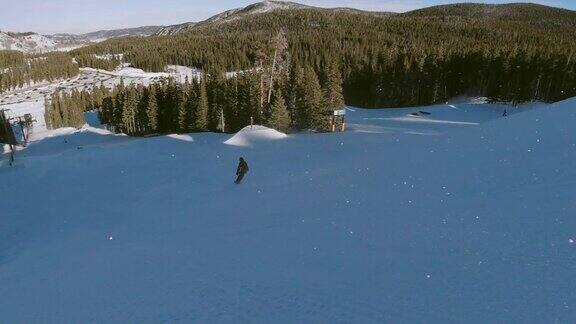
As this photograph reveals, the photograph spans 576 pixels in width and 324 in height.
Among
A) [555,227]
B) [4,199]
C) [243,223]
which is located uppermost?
[555,227]

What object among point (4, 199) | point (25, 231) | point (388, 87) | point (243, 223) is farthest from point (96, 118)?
point (243, 223)

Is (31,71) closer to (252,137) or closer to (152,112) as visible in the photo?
(152,112)

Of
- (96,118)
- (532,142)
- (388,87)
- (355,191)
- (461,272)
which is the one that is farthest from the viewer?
(96,118)

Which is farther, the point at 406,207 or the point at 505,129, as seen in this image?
the point at 505,129

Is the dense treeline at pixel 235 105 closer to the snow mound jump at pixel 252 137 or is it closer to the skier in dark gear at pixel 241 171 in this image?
the snow mound jump at pixel 252 137

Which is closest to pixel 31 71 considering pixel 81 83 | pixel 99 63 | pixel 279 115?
pixel 99 63

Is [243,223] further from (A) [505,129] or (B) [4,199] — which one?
(B) [4,199]

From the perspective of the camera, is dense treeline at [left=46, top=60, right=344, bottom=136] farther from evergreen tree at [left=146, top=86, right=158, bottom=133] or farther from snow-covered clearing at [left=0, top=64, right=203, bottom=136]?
snow-covered clearing at [left=0, top=64, right=203, bottom=136]
